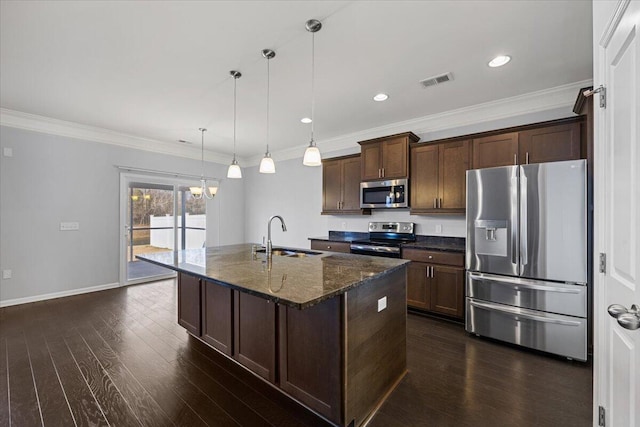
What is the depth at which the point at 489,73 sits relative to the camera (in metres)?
2.79

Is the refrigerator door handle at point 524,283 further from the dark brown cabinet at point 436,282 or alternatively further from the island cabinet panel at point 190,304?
the island cabinet panel at point 190,304

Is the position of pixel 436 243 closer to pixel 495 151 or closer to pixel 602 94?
pixel 495 151

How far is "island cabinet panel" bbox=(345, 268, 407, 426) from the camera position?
5.42 ft

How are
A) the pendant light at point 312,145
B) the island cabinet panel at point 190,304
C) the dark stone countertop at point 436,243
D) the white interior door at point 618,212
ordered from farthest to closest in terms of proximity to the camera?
the dark stone countertop at point 436,243
the island cabinet panel at point 190,304
the pendant light at point 312,145
the white interior door at point 618,212

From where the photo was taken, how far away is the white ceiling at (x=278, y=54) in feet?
6.45

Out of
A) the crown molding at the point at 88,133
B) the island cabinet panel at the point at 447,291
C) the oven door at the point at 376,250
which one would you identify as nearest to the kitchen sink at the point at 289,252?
the oven door at the point at 376,250

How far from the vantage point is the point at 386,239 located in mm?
4453

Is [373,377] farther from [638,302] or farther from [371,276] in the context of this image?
[638,302]

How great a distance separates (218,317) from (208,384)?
1.66 ft

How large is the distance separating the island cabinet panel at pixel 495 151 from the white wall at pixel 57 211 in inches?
218

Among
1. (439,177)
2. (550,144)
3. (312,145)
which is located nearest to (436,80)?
(439,177)

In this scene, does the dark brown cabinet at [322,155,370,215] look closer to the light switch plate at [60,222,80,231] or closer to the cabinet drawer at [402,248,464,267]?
the cabinet drawer at [402,248,464,267]

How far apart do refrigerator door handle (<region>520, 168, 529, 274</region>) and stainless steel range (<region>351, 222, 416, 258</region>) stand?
1.35 m

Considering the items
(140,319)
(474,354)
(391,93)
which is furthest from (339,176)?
(140,319)
